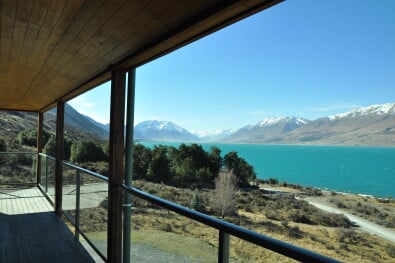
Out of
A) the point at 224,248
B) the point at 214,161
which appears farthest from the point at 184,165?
the point at 224,248

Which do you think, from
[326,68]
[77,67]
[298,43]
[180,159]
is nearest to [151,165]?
[180,159]

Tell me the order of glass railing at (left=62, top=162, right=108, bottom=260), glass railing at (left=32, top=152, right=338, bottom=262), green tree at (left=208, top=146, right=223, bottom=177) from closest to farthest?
glass railing at (left=32, top=152, right=338, bottom=262) < glass railing at (left=62, top=162, right=108, bottom=260) < green tree at (left=208, top=146, right=223, bottom=177)

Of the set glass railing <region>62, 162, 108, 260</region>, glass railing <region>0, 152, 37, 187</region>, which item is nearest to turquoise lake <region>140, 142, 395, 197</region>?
glass railing <region>0, 152, 37, 187</region>

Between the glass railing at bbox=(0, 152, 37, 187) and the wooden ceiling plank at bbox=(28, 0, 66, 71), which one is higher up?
the wooden ceiling plank at bbox=(28, 0, 66, 71)

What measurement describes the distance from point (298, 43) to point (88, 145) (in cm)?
7819

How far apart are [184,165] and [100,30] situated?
32.8 metres

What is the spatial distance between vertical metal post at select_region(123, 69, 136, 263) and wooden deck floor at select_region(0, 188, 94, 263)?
1.01 meters

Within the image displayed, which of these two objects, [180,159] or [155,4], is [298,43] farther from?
[155,4]

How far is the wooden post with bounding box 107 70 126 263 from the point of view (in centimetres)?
309

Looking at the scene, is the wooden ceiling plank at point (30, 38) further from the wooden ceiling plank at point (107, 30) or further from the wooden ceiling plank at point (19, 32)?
the wooden ceiling plank at point (107, 30)

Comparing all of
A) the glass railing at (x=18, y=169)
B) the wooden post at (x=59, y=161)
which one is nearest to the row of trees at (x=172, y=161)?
the glass railing at (x=18, y=169)

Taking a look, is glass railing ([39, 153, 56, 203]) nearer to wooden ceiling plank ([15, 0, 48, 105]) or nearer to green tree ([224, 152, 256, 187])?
wooden ceiling plank ([15, 0, 48, 105])

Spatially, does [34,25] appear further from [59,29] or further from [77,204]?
[77,204]

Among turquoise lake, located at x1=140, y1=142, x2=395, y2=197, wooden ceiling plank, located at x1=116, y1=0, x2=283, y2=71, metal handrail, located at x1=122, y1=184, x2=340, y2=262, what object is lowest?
turquoise lake, located at x1=140, y1=142, x2=395, y2=197
